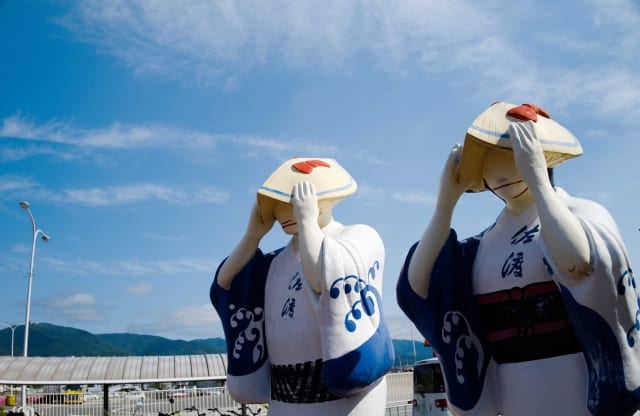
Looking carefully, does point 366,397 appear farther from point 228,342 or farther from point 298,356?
point 228,342

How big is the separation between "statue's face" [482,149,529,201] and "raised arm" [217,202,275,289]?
2.03m

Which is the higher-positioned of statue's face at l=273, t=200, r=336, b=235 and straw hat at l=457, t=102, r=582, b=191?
straw hat at l=457, t=102, r=582, b=191

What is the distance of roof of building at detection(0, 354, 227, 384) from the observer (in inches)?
448

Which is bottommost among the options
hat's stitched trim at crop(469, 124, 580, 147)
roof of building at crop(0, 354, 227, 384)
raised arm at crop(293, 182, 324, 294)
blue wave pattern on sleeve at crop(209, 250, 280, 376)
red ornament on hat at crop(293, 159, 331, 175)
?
roof of building at crop(0, 354, 227, 384)

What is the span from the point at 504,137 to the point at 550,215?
61 centimetres

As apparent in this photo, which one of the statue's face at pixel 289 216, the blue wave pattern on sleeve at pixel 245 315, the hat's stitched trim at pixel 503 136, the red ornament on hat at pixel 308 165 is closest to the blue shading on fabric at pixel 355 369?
the blue wave pattern on sleeve at pixel 245 315

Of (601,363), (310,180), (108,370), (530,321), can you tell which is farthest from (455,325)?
(108,370)

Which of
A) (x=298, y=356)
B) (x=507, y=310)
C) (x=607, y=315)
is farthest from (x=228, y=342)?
(x=607, y=315)

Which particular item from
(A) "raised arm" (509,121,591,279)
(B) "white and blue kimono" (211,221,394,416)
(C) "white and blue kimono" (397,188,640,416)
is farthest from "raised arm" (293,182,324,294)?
(A) "raised arm" (509,121,591,279)

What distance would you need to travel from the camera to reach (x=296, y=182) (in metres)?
4.85

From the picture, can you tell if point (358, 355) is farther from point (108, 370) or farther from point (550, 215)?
point (108, 370)

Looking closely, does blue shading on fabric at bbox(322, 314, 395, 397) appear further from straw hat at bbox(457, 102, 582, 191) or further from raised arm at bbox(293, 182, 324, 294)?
straw hat at bbox(457, 102, 582, 191)

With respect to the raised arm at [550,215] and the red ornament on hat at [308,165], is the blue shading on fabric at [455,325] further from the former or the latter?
the red ornament on hat at [308,165]

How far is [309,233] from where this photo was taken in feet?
14.9
